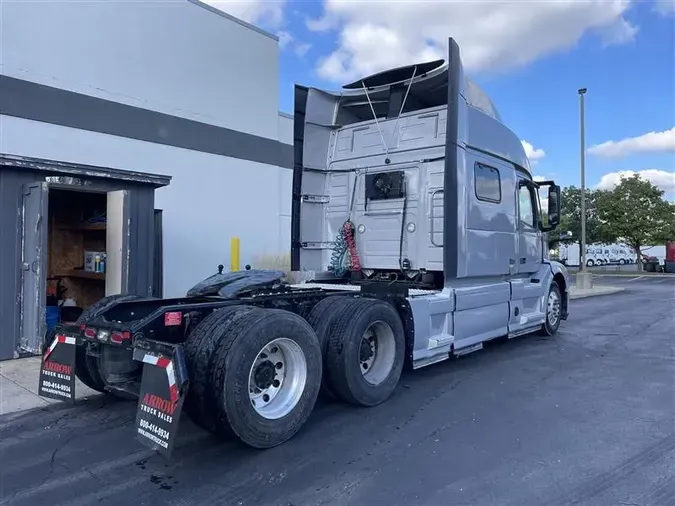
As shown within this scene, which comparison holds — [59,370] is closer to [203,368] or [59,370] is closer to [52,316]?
[203,368]

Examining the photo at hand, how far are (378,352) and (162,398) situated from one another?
2656mm

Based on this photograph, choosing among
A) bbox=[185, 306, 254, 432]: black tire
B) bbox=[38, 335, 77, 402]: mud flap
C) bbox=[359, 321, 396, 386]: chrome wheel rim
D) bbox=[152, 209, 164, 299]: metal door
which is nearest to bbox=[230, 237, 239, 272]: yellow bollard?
bbox=[152, 209, 164, 299]: metal door

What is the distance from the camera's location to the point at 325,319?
531cm

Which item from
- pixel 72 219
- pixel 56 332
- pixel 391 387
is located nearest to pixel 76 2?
pixel 72 219

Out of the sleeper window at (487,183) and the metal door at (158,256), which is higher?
the sleeper window at (487,183)

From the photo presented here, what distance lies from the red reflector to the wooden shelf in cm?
584

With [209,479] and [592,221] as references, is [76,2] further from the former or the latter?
[592,221]

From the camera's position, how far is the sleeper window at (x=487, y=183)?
7.02 meters

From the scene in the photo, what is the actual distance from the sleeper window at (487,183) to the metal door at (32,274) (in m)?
6.06

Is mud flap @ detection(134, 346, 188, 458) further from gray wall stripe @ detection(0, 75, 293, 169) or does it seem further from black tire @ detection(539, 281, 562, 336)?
gray wall stripe @ detection(0, 75, 293, 169)

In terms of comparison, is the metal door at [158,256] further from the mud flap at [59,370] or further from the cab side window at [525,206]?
the cab side window at [525,206]

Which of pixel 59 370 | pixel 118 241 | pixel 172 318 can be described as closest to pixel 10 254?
pixel 118 241

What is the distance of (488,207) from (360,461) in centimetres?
434

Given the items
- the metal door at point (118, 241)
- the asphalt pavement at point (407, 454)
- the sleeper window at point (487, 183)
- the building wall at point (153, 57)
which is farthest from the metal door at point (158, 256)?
the sleeper window at point (487, 183)
